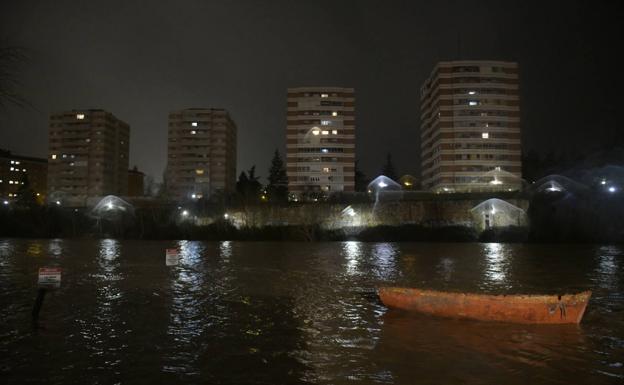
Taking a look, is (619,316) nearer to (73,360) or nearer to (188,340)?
(188,340)

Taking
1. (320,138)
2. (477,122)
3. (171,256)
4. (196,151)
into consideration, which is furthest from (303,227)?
(196,151)

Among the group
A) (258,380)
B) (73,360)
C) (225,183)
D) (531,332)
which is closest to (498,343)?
(531,332)

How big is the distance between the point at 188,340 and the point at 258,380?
3.73m

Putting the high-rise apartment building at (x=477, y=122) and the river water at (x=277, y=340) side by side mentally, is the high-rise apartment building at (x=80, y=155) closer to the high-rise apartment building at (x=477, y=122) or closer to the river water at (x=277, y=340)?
the high-rise apartment building at (x=477, y=122)

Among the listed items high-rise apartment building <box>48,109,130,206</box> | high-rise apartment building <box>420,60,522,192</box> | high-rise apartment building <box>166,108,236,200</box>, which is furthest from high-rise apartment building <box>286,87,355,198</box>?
high-rise apartment building <box>48,109,130,206</box>

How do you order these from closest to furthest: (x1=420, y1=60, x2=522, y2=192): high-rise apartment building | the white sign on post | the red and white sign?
the red and white sign
the white sign on post
(x1=420, y1=60, x2=522, y2=192): high-rise apartment building

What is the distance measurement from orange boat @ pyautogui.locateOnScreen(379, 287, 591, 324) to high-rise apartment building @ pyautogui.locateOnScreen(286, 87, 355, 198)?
389 ft

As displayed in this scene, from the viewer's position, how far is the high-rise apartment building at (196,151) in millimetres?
164500

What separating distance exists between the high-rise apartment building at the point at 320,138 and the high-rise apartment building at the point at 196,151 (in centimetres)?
3852

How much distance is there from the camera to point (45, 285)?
48.3ft

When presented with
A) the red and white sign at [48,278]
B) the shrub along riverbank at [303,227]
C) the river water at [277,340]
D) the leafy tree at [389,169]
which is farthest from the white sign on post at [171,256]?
the leafy tree at [389,169]

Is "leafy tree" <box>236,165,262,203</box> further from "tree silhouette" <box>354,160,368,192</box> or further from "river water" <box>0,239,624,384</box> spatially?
"river water" <box>0,239,624,384</box>

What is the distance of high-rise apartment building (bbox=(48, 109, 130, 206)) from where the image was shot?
526ft

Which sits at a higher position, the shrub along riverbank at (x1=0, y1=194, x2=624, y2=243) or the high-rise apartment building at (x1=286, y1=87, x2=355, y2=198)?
the high-rise apartment building at (x1=286, y1=87, x2=355, y2=198)
